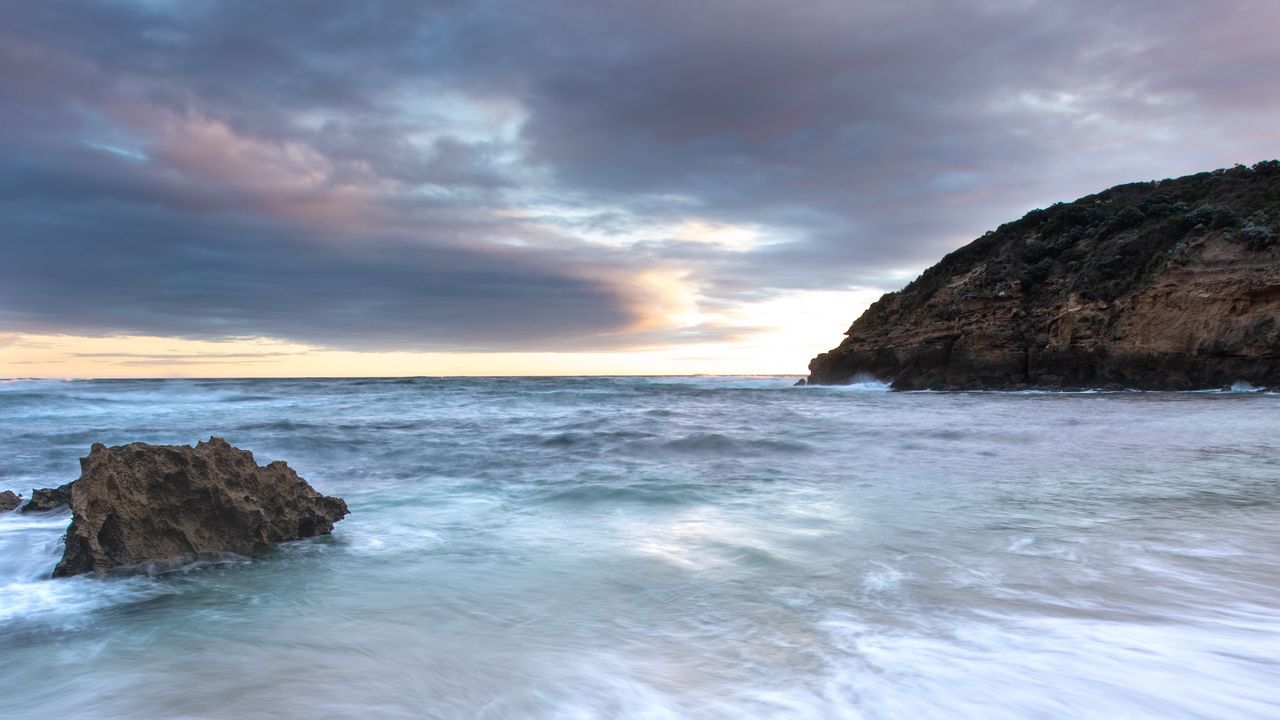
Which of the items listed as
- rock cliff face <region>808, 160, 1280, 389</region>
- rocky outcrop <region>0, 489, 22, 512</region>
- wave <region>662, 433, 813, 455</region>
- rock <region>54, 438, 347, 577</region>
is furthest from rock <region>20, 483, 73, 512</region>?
rock cliff face <region>808, 160, 1280, 389</region>

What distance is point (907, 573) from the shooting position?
14.1 feet

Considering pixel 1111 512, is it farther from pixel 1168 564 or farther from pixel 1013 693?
pixel 1013 693

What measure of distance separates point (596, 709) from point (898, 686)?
1277 millimetres

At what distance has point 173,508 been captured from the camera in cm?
480

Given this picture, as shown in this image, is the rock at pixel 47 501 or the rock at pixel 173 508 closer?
the rock at pixel 173 508

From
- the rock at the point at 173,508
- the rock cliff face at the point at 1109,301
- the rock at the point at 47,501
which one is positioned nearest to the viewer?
the rock at the point at 173,508


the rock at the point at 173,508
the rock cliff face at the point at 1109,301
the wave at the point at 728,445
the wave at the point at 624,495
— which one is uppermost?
the rock cliff face at the point at 1109,301

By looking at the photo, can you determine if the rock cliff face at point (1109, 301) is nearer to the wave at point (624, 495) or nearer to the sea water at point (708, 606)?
the sea water at point (708, 606)

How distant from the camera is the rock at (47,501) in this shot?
20.7 ft

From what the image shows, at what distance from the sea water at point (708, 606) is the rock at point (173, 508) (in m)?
0.24

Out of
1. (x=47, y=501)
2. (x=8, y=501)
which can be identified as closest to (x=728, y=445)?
(x=47, y=501)

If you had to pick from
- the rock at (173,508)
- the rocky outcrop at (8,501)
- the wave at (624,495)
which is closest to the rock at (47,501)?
the rocky outcrop at (8,501)

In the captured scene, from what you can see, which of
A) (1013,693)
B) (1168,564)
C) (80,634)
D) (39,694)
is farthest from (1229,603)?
(80,634)

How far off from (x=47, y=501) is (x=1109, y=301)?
37441 millimetres
